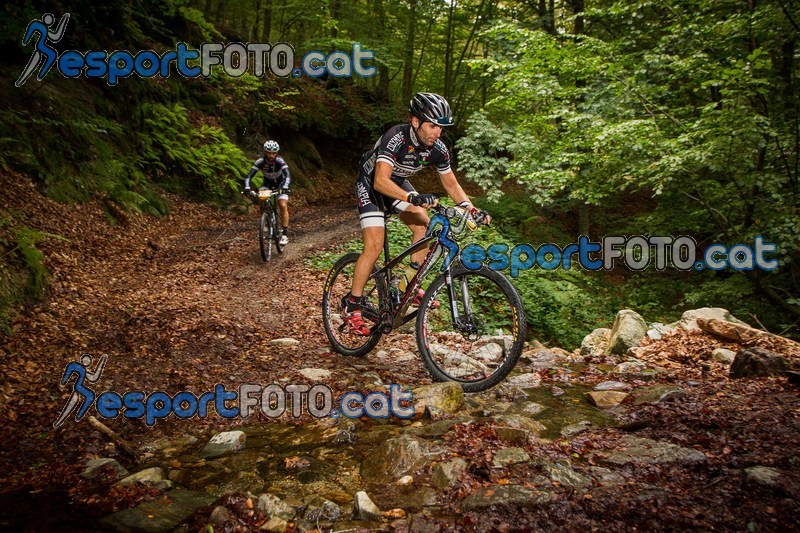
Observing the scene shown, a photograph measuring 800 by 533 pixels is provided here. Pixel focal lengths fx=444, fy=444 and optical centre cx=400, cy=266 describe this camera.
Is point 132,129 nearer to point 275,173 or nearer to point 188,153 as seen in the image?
point 188,153

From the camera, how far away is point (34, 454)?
11.2ft

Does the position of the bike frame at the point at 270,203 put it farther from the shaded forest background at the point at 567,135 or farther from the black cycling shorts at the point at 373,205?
the black cycling shorts at the point at 373,205

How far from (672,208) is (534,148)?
431 cm

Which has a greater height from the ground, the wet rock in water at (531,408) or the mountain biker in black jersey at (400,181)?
the mountain biker in black jersey at (400,181)

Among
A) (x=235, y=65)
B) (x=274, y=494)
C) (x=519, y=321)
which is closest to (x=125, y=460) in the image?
(x=274, y=494)

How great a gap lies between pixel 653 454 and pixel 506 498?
1163 mm

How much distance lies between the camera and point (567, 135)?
468 inches

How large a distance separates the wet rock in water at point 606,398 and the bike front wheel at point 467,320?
0.89m

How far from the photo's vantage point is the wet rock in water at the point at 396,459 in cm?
304

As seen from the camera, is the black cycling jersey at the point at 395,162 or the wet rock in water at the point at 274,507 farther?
the black cycling jersey at the point at 395,162

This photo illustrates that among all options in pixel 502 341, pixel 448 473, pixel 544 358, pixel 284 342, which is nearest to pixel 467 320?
pixel 502 341

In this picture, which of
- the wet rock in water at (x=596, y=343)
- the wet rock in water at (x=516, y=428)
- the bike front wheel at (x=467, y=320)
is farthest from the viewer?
the wet rock in water at (x=596, y=343)

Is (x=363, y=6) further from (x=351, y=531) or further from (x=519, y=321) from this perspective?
(x=351, y=531)

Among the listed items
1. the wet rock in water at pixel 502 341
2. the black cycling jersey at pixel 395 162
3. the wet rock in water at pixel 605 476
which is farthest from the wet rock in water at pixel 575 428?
the black cycling jersey at pixel 395 162
